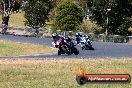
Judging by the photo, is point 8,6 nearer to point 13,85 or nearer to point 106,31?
point 106,31

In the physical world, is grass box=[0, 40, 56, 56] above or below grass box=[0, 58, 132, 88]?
below

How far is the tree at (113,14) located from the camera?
60.9m

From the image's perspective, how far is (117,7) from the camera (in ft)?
205

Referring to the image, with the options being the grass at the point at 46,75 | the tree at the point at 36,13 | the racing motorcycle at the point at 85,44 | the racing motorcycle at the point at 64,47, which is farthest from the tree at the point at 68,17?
the grass at the point at 46,75

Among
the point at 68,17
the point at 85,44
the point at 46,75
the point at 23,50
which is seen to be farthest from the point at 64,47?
the point at 68,17

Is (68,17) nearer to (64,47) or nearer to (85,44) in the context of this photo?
(85,44)

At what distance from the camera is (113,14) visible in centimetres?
6172

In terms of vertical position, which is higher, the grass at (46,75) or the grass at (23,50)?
the grass at (46,75)

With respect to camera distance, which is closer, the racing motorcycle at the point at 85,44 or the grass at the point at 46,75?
the grass at the point at 46,75

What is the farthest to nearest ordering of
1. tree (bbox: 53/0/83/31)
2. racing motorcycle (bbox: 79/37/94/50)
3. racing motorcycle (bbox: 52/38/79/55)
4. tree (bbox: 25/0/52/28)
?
tree (bbox: 25/0/52/28), tree (bbox: 53/0/83/31), racing motorcycle (bbox: 79/37/94/50), racing motorcycle (bbox: 52/38/79/55)

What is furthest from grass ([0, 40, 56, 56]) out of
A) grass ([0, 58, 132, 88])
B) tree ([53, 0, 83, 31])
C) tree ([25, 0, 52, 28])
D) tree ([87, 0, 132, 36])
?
tree ([25, 0, 52, 28])

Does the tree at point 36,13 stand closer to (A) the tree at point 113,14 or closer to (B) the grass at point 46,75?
(A) the tree at point 113,14

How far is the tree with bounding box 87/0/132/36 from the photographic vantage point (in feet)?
200

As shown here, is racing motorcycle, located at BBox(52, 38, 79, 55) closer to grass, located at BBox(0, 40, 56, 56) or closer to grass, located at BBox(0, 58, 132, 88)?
grass, located at BBox(0, 40, 56, 56)
